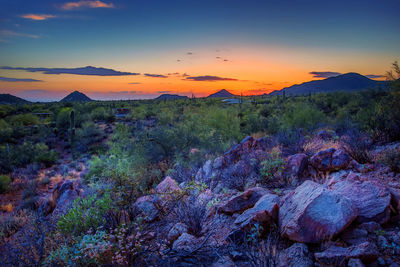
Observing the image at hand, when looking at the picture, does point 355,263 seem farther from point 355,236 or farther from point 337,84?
point 337,84

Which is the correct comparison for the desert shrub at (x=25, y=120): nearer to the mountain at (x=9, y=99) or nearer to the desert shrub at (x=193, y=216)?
the desert shrub at (x=193, y=216)

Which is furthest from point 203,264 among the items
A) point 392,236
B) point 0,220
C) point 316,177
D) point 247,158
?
point 0,220

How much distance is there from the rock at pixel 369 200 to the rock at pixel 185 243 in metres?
2.53

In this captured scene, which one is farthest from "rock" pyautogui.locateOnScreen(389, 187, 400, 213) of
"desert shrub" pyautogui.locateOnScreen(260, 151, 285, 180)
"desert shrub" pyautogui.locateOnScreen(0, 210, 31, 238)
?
"desert shrub" pyautogui.locateOnScreen(0, 210, 31, 238)

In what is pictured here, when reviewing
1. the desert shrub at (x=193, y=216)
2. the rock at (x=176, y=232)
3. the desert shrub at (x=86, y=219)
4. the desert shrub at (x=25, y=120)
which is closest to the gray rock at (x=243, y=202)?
the desert shrub at (x=193, y=216)

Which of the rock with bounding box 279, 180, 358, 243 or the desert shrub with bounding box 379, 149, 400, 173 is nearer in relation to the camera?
the rock with bounding box 279, 180, 358, 243

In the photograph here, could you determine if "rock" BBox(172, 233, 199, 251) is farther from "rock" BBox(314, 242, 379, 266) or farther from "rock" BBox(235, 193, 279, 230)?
"rock" BBox(314, 242, 379, 266)

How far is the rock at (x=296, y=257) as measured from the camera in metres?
2.80

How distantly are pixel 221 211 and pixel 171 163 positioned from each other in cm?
633

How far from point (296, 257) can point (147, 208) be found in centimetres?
367

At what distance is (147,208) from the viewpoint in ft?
18.2

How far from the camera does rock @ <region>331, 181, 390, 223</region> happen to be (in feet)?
10.4

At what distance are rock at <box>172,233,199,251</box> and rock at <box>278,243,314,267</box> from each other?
142cm

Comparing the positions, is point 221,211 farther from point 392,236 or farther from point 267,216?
point 392,236
